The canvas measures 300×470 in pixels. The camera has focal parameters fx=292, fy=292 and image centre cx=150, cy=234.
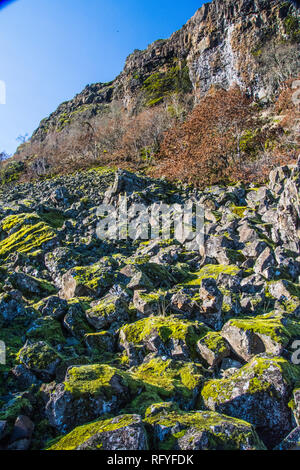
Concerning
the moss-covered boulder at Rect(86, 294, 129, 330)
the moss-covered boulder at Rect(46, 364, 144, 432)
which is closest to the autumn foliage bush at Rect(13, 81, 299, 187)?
the moss-covered boulder at Rect(86, 294, 129, 330)

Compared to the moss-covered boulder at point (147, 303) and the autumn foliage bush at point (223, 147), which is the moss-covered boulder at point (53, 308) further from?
the autumn foliage bush at point (223, 147)

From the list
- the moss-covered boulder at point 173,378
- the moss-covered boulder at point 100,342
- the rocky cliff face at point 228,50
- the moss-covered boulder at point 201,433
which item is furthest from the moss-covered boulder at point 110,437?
the rocky cliff face at point 228,50

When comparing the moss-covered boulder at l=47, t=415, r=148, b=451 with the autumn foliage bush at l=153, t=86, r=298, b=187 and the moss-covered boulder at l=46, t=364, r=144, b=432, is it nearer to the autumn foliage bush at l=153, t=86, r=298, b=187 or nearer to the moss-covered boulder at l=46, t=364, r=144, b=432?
the moss-covered boulder at l=46, t=364, r=144, b=432

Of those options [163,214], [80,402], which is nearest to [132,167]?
[163,214]

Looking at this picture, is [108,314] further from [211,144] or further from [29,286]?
[211,144]

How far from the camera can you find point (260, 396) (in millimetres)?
4781

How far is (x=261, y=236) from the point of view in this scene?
12.8m

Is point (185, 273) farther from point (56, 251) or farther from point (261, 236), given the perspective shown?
point (56, 251)

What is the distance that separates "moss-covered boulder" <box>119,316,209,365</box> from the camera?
21.6 feet

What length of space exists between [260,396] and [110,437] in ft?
8.46

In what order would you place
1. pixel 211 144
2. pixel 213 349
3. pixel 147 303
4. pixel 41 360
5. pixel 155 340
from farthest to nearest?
pixel 211 144 < pixel 147 303 < pixel 155 340 < pixel 213 349 < pixel 41 360

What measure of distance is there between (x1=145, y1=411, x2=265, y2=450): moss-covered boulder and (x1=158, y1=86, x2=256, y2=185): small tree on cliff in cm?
2340

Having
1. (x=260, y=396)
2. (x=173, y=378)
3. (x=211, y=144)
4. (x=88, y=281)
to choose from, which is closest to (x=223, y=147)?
(x=211, y=144)
